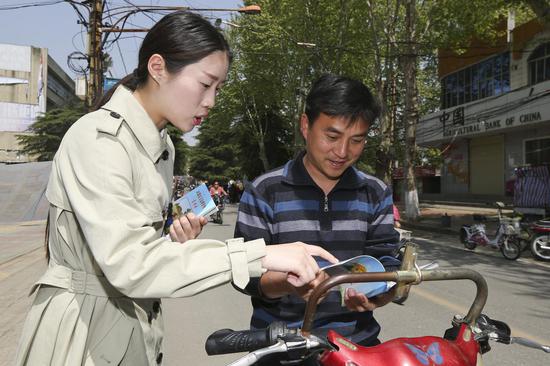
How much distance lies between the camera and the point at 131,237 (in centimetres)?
110

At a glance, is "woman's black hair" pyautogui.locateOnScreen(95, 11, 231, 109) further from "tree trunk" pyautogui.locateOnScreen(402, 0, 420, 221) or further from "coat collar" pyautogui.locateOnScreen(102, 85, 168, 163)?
"tree trunk" pyautogui.locateOnScreen(402, 0, 420, 221)

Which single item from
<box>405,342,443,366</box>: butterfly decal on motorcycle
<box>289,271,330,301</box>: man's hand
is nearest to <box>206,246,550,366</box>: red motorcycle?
<box>405,342,443,366</box>: butterfly decal on motorcycle

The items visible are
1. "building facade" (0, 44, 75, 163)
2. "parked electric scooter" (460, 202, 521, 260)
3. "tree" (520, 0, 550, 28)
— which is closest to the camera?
"parked electric scooter" (460, 202, 521, 260)

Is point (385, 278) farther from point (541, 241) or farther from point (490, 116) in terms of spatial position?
point (490, 116)

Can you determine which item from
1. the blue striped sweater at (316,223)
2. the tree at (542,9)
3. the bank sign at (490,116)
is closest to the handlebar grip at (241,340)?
the blue striped sweater at (316,223)

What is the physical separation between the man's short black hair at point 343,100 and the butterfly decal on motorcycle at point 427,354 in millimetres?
872

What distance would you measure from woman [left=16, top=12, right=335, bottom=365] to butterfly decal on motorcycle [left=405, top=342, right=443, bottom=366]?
319 millimetres

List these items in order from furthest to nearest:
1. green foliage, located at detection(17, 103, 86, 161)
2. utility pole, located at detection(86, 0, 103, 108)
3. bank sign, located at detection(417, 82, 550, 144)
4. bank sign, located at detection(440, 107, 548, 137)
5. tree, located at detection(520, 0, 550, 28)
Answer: green foliage, located at detection(17, 103, 86, 161), bank sign, located at detection(440, 107, 548, 137), bank sign, located at detection(417, 82, 550, 144), utility pole, located at detection(86, 0, 103, 108), tree, located at detection(520, 0, 550, 28)

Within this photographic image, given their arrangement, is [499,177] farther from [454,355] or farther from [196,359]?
[454,355]

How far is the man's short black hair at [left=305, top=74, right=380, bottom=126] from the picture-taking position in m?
1.84

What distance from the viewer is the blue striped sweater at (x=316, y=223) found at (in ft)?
5.86

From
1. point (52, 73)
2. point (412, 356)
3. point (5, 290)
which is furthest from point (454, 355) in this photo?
point (52, 73)

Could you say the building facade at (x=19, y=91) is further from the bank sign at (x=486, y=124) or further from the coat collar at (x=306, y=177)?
the coat collar at (x=306, y=177)

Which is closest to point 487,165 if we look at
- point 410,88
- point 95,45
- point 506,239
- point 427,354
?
point 410,88
